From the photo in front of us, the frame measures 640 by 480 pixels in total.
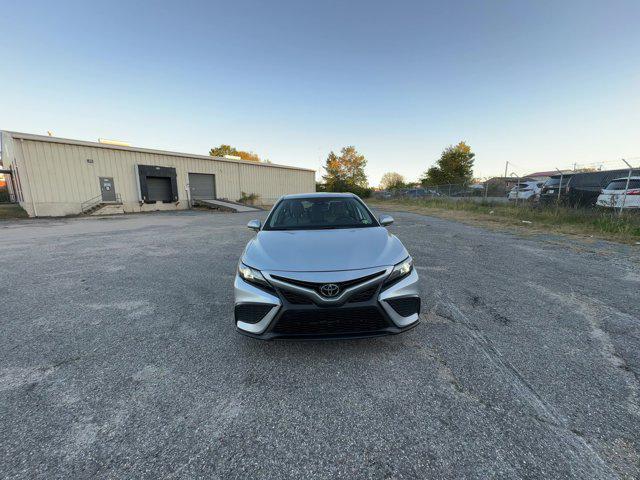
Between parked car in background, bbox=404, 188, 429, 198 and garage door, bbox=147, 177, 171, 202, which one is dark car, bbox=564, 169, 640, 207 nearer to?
parked car in background, bbox=404, 188, 429, 198

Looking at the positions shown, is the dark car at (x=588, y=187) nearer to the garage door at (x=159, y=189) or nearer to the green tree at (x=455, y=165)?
the garage door at (x=159, y=189)

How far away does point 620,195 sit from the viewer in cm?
966

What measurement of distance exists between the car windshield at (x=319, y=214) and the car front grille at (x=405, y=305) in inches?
50.0

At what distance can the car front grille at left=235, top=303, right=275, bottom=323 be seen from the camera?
90.2 inches

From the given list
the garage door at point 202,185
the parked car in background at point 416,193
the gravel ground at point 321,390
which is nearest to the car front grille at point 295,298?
the gravel ground at point 321,390

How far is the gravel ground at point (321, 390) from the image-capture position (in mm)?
1562

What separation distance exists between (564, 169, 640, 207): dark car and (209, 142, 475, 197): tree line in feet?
88.7

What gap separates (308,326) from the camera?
226 centimetres

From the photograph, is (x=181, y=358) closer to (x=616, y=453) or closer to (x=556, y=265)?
(x=616, y=453)

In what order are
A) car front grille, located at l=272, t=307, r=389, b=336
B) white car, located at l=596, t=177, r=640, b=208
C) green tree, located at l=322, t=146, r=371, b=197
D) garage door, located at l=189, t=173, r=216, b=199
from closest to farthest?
car front grille, located at l=272, t=307, r=389, b=336 → white car, located at l=596, t=177, r=640, b=208 → garage door, located at l=189, t=173, r=216, b=199 → green tree, located at l=322, t=146, r=371, b=197

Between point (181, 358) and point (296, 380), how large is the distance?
1.12m

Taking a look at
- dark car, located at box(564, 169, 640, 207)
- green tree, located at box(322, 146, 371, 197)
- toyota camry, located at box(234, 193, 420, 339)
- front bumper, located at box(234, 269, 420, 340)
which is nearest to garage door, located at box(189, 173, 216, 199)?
toyota camry, located at box(234, 193, 420, 339)

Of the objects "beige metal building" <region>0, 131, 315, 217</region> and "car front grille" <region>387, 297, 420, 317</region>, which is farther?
"beige metal building" <region>0, 131, 315, 217</region>

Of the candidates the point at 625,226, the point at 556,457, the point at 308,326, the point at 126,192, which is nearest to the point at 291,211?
the point at 308,326
